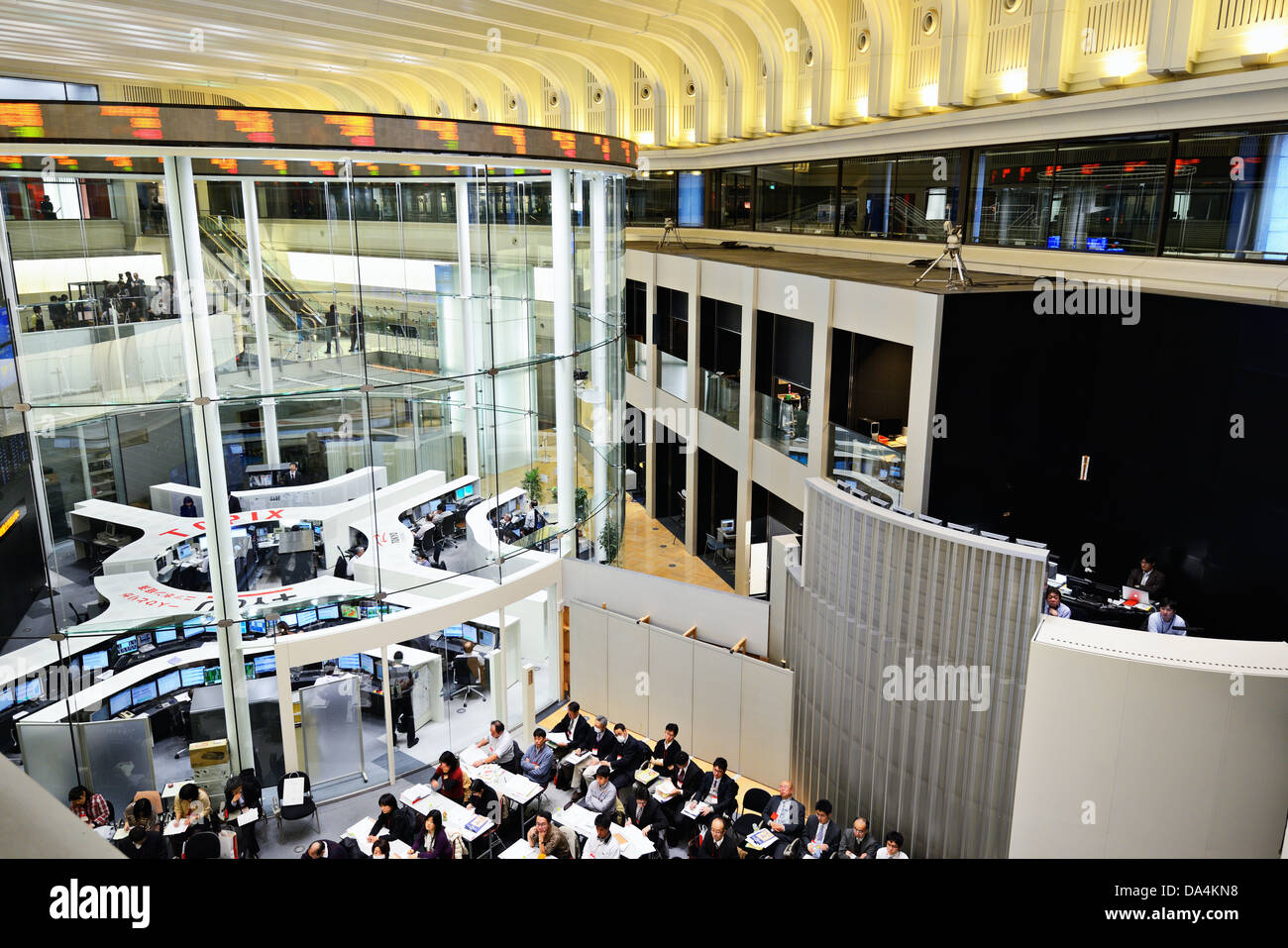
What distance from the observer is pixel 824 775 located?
34.1 ft

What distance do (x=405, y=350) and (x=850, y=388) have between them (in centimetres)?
618

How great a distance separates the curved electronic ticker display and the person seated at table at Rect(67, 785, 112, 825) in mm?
6602

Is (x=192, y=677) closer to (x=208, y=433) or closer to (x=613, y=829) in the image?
(x=208, y=433)

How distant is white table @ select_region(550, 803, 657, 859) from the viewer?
901 centimetres

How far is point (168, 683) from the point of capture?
10523 mm

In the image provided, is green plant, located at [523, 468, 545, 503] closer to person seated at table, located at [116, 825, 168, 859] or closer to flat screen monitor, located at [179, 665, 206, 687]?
flat screen monitor, located at [179, 665, 206, 687]

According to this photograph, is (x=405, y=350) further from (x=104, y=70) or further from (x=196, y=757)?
(x=104, y=70)

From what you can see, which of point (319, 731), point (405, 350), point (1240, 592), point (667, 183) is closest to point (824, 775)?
point (1240, 592)

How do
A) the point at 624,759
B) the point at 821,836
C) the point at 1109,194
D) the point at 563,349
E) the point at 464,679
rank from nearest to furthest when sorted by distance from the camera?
the point at 821,836 < the point at 624,759 < the point at 1109,194 < the point at 464,679 < the point at 563,349

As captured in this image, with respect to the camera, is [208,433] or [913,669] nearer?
[913,669]

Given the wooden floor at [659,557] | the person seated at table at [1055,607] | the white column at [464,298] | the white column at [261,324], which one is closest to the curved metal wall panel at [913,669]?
the person seated at table at [1055,607]

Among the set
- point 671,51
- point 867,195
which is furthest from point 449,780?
point 671,51

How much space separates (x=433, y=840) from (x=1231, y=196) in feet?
36.6

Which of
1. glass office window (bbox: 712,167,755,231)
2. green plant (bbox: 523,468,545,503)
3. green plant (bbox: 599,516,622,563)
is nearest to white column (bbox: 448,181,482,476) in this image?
green plant (bbox: 523,468,545,503)
